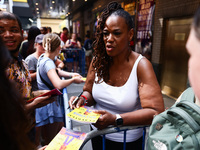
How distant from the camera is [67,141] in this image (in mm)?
1241

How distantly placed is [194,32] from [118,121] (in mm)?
964

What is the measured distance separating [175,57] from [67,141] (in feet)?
17.0

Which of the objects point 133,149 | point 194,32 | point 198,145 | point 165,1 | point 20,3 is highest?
point 20,3

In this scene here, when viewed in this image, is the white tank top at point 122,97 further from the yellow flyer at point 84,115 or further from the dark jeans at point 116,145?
the yellow flyer at point 84,115

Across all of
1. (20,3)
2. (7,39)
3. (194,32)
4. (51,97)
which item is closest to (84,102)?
(51,97)

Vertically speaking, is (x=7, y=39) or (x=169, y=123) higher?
(x=7, y=39)

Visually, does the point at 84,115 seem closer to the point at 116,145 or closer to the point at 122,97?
the point at 122,97

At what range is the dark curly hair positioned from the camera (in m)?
1.58

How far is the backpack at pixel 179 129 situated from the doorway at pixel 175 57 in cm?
470

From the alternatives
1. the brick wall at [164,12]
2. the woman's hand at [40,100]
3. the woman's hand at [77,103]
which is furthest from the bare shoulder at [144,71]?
the brick wall at [164,12]

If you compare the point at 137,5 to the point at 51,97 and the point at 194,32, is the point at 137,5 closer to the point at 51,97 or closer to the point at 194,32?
the point at 51,97

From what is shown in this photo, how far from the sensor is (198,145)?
2.48 feet

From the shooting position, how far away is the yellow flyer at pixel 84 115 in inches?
47.9

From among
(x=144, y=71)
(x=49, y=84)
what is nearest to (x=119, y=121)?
(x=144, y=71)
